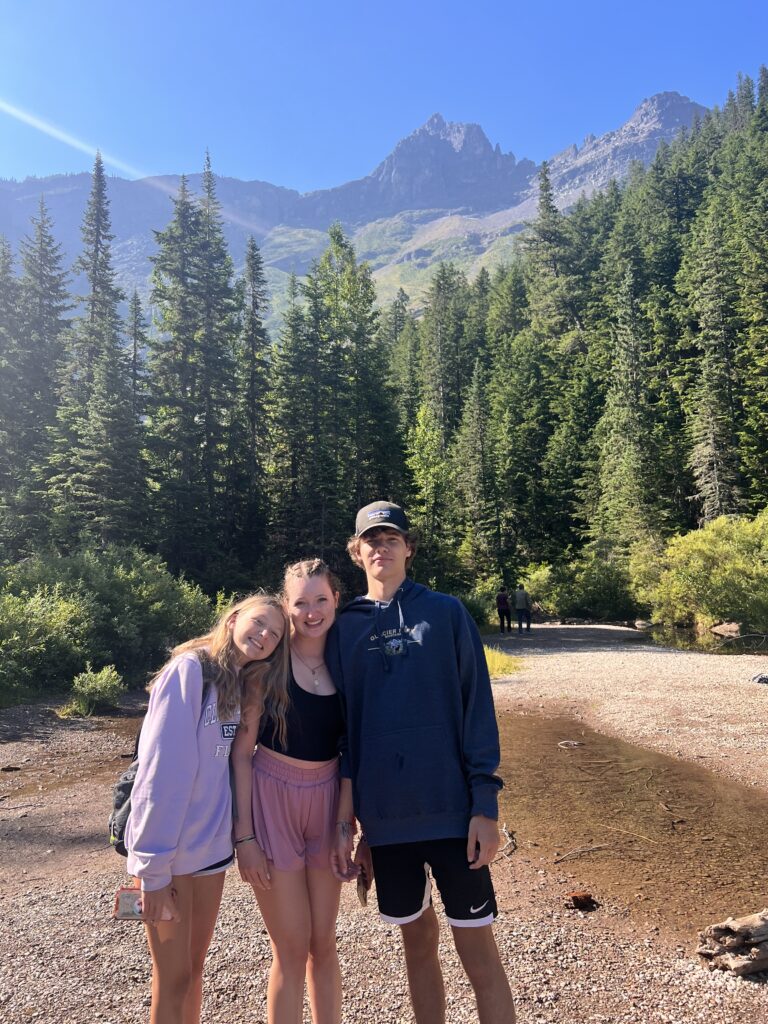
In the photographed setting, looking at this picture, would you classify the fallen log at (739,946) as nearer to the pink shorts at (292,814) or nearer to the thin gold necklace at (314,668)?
the pink shorts at (292,814)

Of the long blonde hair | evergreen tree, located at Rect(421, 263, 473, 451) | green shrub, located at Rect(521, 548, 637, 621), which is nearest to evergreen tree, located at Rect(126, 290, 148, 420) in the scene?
green shrub, located at Rect(521, 548, 637, 621)

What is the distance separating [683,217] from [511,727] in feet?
236

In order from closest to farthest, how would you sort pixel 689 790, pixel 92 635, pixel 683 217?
pixel 689 790
pixel 92 635
pixel 683 217

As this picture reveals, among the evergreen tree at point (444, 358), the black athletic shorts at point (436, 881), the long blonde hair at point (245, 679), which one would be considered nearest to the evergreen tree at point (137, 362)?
the evergreen tree at point (444, 358)

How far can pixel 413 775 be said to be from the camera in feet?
8.11

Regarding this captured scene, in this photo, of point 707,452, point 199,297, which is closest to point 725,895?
point 199,297

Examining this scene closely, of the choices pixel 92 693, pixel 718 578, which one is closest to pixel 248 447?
pixel 92 693

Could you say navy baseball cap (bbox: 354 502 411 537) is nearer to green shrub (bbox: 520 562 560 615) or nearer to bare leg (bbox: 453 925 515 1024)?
bare leg (bbox: 453 925 515 1024)

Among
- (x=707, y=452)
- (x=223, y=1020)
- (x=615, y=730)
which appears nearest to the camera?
(x=223, y=1020)

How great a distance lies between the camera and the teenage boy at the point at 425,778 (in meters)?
2.46

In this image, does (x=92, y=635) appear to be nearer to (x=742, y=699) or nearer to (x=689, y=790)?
(x=689, y=790)

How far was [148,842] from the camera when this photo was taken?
2.24m

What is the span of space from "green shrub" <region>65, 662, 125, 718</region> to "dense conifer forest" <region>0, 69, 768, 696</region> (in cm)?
211

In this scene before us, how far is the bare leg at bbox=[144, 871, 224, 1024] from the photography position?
2.36m
